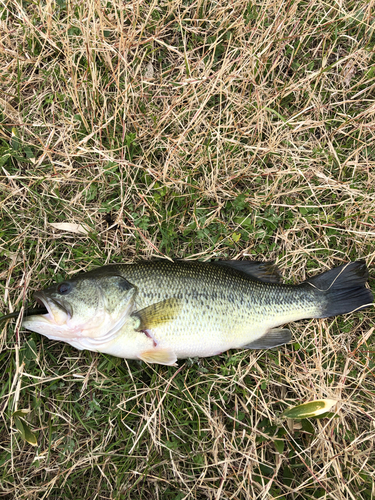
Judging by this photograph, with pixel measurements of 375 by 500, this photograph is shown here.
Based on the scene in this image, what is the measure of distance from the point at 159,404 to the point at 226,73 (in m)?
3.18

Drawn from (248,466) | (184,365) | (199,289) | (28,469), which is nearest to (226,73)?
(199,289)

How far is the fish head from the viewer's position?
2.53m

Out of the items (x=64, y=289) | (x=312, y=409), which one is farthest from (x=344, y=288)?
(x=64, y=289)

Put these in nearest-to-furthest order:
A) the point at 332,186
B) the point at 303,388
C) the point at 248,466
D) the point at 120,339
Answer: the point at 120,339 → the point at 248,466 → the point at 303,388 → the point at 332,186

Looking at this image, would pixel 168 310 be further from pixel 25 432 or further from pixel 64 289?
pixel 25 432

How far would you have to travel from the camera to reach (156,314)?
8.58 feet

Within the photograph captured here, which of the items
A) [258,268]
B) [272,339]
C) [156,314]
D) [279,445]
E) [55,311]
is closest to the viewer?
[55,311]

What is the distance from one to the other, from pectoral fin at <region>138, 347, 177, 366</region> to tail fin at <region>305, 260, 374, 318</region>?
1.46m

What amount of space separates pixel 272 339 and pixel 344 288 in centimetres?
Result: 87

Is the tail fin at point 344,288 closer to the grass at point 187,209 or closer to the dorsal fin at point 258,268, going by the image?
the grass at point 187,209

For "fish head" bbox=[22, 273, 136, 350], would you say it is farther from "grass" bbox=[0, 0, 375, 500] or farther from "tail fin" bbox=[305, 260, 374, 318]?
"tail fin" bbox=[305, 260, 374, 318]

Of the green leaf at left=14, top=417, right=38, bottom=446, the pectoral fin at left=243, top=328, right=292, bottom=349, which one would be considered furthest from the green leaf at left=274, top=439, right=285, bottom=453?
the green leaf at left=14, top=417, right=38, bottom=446

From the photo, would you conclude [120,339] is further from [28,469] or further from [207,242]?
[28,469]

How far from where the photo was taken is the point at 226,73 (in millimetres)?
3221
